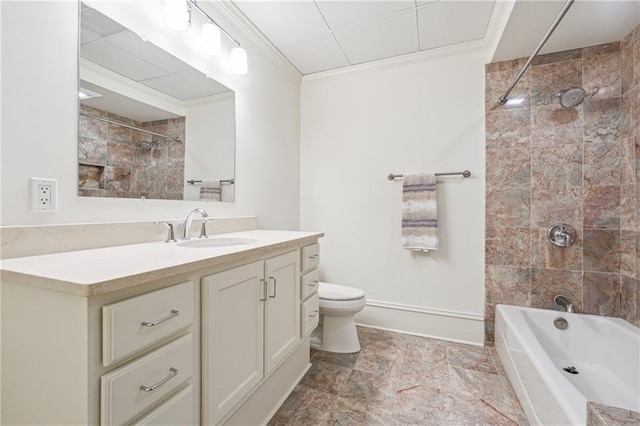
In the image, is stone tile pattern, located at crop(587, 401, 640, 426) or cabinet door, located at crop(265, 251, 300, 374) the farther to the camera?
cabinet door, located at crop(265, 251, 300, 374)

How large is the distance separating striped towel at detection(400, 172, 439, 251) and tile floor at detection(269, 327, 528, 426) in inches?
31.0

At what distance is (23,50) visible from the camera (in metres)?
0.93

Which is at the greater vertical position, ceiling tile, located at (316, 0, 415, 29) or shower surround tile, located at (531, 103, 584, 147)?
ceiling tile, located at (316, 0, 415, 29)

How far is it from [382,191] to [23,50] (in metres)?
2.18

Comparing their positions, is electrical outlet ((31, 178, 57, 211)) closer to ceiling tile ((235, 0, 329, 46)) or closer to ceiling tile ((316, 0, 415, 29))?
ceiling tile ((235, 0, 329, 46))

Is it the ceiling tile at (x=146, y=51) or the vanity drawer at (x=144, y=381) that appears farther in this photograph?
the ceiling tile at (x=146, y=51)

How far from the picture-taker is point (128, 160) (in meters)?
1.29

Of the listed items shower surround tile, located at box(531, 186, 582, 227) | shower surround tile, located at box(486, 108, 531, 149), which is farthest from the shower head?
shower surround tile, located at box(531, 186, 582, 227)

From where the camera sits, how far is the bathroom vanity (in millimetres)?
638

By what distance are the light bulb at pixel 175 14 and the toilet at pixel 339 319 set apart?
5.78 feet

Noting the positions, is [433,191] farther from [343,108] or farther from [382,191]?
[343,108]

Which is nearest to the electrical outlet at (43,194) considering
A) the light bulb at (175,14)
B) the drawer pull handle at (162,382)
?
the drawer pull handle at (162,382)

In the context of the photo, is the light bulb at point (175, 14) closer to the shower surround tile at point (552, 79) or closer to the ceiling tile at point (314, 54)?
the ceiling tile at point (314, 54)

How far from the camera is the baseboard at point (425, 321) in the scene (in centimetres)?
217
